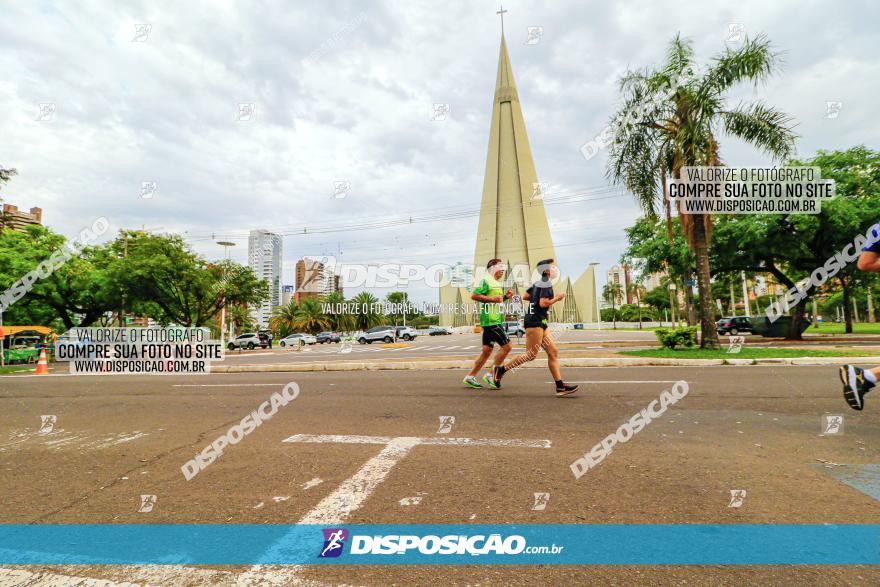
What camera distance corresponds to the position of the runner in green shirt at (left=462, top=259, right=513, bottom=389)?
6824mm

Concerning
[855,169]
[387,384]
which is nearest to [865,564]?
[387,384]

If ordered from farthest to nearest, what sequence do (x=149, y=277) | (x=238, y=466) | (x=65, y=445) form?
1. (x=149, y=277)
2. (x=65, y=445)
3. (x=238, y=466)

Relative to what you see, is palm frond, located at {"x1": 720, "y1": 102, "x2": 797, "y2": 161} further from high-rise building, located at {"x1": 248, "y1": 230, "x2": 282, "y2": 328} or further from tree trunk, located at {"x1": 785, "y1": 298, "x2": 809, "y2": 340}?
high-rise building, located at {"x1": 248, "y1": 230, "x2": 282, "y2": 328}

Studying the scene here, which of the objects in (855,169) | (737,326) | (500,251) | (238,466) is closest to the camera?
(238,466)

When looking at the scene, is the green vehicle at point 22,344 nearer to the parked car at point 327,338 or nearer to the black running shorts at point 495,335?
the parked car at point 327,338

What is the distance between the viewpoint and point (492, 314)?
6996 mm

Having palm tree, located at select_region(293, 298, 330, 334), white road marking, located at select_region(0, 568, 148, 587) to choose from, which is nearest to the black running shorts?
white road marking, located at select_region(0, 568, 148, 587)

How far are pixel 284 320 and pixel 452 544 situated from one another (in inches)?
2504

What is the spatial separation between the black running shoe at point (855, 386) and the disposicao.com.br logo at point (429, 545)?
3.63 m

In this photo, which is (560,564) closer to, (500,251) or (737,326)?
(737,326)

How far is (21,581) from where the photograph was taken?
193 cm

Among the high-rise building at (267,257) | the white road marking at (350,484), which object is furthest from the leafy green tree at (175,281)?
the white road marking at (350,484)

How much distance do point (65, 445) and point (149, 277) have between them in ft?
98.8

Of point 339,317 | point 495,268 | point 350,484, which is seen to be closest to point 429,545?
point 350,484
